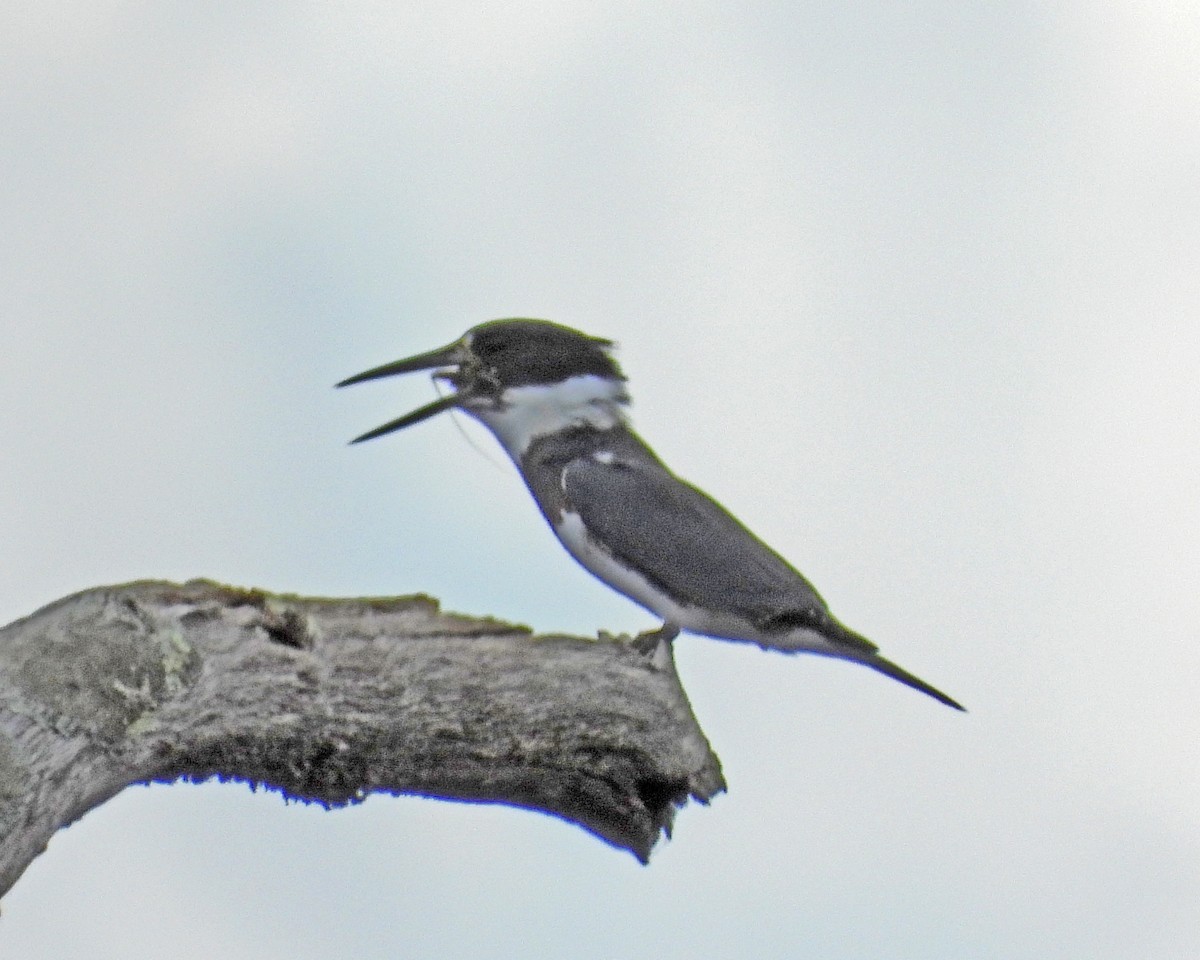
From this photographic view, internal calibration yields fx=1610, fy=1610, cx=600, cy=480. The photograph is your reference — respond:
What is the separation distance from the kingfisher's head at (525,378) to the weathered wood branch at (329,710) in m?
1.64

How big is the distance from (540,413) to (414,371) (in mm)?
735

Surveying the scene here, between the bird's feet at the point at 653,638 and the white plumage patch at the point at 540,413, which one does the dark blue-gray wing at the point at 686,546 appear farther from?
the white plumage patch at the point at 540,413

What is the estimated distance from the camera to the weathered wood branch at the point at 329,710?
5.50 m

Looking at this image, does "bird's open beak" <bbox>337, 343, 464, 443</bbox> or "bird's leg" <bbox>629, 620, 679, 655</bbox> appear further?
"bird's open beak" <bbox>337, 343, 464, 443</bbox>

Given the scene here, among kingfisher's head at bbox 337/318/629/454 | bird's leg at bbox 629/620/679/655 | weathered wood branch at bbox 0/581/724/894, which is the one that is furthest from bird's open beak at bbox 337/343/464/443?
weathered wood branch at bbox 0/581/724/894

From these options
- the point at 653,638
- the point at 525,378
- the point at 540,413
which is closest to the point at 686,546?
the point at 653,638

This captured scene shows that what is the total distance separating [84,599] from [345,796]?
1.31 meters

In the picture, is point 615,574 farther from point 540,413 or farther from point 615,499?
point 540,413

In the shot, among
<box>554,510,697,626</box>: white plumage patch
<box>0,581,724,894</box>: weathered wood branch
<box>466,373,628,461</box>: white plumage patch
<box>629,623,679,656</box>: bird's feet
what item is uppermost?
<box>466,373,628,461</box>: white plumage patch

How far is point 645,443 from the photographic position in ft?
26.8

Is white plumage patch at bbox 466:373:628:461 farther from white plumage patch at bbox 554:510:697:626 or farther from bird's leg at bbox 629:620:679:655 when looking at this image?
bird's leg at bbox 629:620:679:655

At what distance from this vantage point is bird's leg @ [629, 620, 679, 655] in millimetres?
6887

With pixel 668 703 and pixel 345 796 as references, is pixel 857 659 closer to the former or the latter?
pixel 668 703

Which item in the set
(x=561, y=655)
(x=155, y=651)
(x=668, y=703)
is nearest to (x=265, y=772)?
(x=155, y=651)
